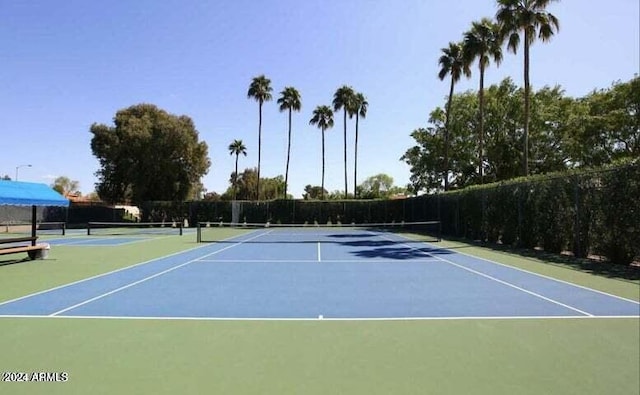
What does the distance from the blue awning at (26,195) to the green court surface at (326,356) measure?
9739 millimetres

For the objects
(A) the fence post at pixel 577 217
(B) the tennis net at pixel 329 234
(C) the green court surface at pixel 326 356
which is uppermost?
(A) the fence post at pixel 577 217

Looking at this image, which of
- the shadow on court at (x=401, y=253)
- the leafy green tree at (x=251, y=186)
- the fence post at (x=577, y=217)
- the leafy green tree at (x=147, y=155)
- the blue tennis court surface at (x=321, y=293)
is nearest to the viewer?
the blue tennis court surface at (x=321, y=293)

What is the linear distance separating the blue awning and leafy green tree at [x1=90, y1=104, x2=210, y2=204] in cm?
3414

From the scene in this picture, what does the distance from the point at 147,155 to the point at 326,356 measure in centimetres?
5002

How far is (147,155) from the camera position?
5188 centimetres

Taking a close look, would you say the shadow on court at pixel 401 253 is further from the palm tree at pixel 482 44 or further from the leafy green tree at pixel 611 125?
the leafy green tree at pixel 611 125

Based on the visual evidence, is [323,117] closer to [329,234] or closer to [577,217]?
[329,234]

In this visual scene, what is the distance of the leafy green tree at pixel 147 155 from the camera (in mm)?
51969

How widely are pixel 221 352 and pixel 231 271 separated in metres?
7.78

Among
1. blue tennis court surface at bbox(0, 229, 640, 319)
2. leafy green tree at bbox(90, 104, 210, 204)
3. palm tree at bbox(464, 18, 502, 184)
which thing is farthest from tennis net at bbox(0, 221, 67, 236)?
palm tree at bbox(464, 18, 502, 184)

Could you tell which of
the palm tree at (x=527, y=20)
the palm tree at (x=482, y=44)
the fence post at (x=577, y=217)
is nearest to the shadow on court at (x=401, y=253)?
the fence post at (x=577, y=217)

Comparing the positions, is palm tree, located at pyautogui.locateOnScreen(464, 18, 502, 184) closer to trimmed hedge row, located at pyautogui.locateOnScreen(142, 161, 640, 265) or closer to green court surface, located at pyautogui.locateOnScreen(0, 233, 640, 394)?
trimmed hedge row, located at pyautogui.locateOnScreen(142, 161, 640, 265)

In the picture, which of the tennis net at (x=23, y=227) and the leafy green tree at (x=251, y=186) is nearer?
the tennis net at (x=23, y=227)

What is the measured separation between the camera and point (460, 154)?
4678 centimetres
